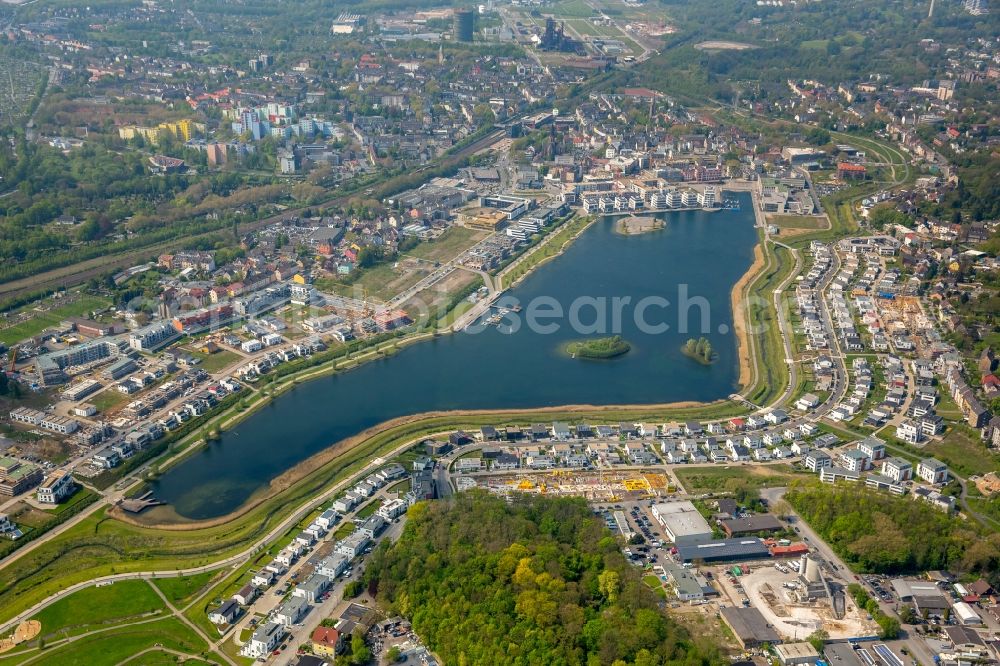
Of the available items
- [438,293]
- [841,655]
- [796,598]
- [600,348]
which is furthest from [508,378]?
[841,655]

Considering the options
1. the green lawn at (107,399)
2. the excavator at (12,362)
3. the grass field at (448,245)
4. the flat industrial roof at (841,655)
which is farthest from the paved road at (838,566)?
the excavator at (12,362)

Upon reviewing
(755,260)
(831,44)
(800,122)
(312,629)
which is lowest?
(312,629)

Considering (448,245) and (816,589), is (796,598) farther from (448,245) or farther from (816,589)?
(448,245)

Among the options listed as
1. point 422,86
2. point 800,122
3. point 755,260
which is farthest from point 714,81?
point 755,260

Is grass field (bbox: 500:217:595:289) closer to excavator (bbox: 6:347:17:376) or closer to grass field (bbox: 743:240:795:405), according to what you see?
grass field (bbox: 743:240:795:405)

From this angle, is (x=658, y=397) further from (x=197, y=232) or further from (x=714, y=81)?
(x=714, y=81)

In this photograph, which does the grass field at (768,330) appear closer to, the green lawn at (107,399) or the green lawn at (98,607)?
the green lawn at (98,607)

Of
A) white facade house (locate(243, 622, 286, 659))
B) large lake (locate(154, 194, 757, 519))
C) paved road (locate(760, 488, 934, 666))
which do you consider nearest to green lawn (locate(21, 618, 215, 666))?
white facade house (locate(243, 622, 286, 659))
